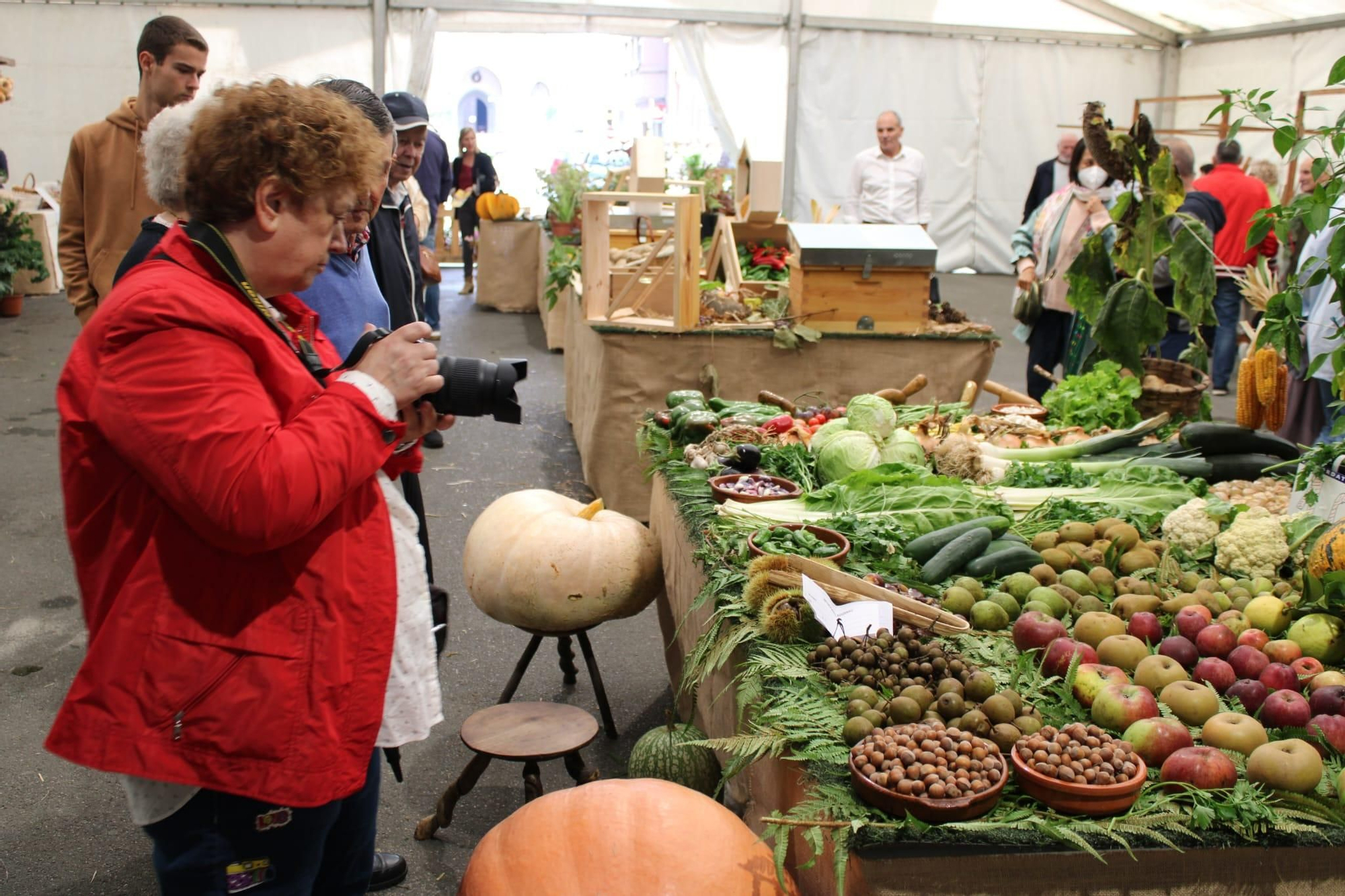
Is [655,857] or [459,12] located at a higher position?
[459,12]

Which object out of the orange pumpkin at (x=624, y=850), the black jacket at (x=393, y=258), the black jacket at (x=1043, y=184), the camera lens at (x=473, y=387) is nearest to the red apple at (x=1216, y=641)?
the orange pumpkin at (x=624, y=850)

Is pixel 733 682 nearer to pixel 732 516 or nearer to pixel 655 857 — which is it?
pixel 655 857

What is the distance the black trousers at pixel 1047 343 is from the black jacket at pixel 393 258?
427cm

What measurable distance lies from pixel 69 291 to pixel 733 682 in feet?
8.15

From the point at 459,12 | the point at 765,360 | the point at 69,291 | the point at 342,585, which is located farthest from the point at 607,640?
the point at 459,12

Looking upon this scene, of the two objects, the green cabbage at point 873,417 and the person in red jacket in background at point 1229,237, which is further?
the person in red jacket in background at point 1229,237

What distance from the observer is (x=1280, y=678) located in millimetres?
2117

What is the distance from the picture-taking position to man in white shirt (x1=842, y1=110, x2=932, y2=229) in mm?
8211

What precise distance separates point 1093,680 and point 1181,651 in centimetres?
27

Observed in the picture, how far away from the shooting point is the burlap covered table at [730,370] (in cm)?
534

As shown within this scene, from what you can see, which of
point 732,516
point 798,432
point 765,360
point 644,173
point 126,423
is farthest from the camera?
point 644,173

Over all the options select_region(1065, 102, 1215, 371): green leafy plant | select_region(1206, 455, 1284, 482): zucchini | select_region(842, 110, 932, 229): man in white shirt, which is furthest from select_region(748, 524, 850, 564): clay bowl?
select_region(842, 110, 932, 229): man in white shirt

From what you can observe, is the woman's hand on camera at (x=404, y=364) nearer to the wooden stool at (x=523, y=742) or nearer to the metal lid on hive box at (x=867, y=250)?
the wooden stool at (x=523, y=742)

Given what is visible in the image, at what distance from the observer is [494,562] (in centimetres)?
322
